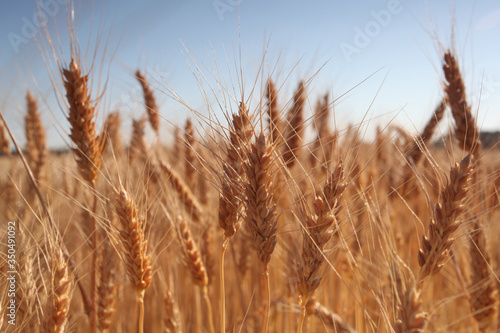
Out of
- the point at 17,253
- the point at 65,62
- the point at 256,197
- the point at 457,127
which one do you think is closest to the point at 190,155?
the point at 65,62

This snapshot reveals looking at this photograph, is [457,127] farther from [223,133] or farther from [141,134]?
[141,134]

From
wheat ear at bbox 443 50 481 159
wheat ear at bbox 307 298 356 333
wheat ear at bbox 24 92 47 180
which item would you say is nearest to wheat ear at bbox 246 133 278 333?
wheat ear at bbox 307 298 356 333

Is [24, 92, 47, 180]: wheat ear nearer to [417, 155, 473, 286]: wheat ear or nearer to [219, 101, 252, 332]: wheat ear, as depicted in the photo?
[219, 101, 252, 332]: wheat ear

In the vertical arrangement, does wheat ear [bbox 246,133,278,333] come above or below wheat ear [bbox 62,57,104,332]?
below

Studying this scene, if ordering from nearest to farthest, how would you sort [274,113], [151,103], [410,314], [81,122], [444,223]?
[410,314]
[444,223]
[81,122]
[274,113]
[151,103]

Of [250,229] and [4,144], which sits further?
[4,144]

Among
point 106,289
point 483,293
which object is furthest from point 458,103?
point 106,289

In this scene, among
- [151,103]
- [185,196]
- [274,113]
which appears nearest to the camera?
[274,113]

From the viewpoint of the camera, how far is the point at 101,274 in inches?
60.4

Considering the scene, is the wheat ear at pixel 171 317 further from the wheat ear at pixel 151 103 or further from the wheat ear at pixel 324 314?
the wheat ear at pixel 151 103

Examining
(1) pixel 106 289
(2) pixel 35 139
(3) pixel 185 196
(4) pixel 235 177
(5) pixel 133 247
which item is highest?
(2) pixel 35 139

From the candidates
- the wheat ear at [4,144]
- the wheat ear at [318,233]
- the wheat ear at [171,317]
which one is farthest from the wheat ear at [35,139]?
the wheat ear at [318,233]

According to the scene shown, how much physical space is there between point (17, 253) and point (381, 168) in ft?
9.62

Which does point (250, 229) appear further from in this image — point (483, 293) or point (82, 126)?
point (483, 293)
